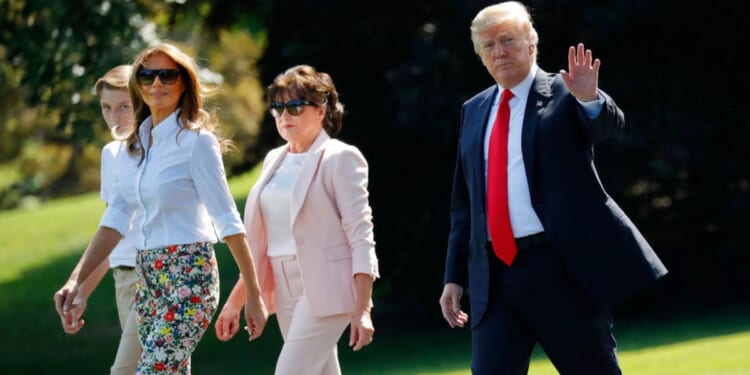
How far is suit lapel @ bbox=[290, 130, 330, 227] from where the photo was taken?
259 inches

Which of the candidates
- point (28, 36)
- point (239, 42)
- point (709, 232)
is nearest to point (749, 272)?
Answer: point (709, 232)

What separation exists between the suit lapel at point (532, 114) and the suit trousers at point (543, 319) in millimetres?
336

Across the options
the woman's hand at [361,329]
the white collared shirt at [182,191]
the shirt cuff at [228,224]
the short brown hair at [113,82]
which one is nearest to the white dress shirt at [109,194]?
the short brown hair at [113,82]

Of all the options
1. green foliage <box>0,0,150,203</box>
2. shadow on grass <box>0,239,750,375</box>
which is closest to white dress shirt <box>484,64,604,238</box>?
shadow on grass <box>0,239,750,375</box>

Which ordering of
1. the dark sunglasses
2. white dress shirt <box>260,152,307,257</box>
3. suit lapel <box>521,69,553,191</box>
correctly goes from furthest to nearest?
the dark sunglasses < white dress shirt <box>260,152,307,257</box> < suit lapel <box>521,69,553,191</box>

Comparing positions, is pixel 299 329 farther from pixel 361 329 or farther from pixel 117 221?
pixel 117 221

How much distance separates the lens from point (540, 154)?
551 cm

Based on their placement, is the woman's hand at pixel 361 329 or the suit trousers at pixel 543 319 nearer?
the suit trousers at pixel 543 319

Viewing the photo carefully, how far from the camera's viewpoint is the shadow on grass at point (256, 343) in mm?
14688

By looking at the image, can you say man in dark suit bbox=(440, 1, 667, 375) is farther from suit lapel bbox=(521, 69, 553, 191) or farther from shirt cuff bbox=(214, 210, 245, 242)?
shirt cuff bbox=(214, 210, 245, 242)

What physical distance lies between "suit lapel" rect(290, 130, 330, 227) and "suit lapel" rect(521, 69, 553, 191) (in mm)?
1378

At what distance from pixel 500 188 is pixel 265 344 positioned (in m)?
12.3

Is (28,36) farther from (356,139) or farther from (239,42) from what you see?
(239,42)

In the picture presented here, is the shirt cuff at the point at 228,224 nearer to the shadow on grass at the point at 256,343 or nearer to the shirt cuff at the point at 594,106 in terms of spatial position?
the shirt cuff at the point at 594,106
